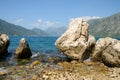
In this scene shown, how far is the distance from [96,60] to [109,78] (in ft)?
37.5

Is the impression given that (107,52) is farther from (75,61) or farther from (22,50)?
(22,50)

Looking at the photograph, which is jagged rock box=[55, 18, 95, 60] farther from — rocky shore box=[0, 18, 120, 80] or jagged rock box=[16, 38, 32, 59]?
jagged rock box=[16, 38, 32, 59]

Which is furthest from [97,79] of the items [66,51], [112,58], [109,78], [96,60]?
[66,51]

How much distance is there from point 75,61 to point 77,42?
13.2 feet

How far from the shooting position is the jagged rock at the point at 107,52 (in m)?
24.7

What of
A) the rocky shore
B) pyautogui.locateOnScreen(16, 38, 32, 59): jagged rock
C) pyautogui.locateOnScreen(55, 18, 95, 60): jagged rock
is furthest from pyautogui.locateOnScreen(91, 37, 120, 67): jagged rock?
pyautogui.locateOnScreen(16, 38, 32, 59): jagged rock

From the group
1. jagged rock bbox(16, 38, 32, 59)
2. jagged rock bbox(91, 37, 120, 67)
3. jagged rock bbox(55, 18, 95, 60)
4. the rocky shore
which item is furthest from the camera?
jagged rock bbox(16, 38, 32, 59)

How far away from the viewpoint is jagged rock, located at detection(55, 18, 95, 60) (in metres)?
30.9

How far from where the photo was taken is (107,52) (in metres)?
26.6

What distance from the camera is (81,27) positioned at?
3422 centimetres

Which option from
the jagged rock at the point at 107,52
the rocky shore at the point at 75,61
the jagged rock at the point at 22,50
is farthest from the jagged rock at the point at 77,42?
the jagged rock at the point at 22,50

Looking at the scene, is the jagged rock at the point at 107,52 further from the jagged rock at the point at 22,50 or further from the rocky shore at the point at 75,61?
the jagged rock at the point at 22,50

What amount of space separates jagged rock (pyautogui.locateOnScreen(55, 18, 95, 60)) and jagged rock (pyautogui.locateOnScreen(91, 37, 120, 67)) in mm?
1619

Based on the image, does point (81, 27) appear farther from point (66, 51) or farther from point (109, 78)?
point (109, 78)
